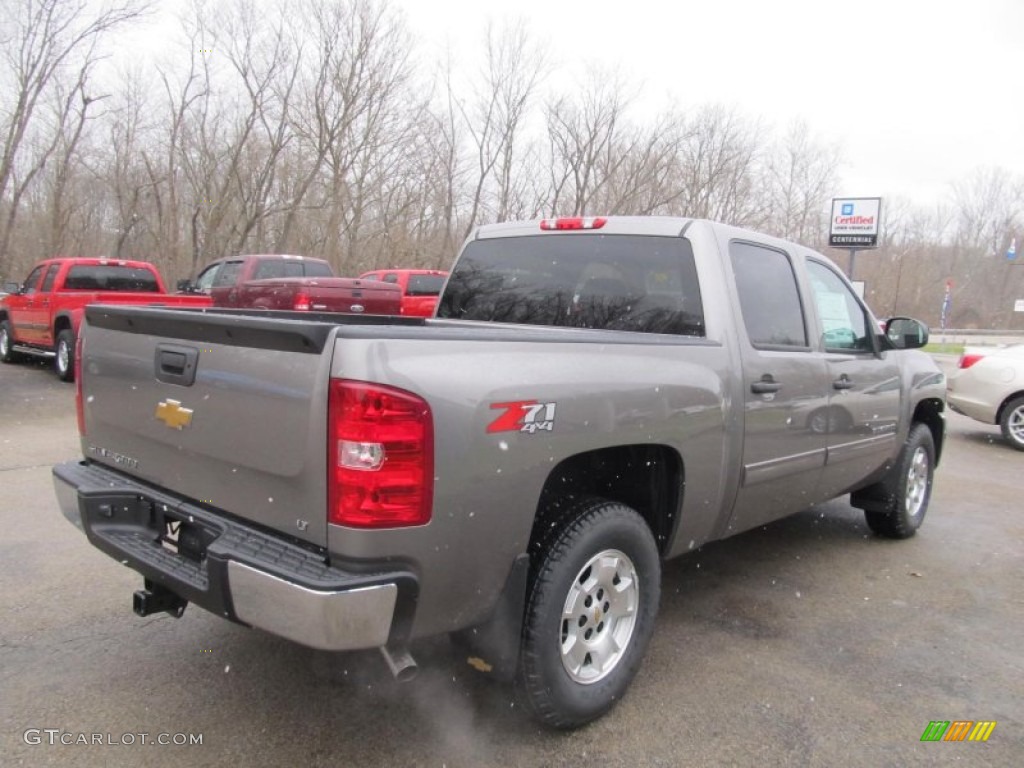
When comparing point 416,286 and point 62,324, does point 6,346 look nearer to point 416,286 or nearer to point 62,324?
point 62,324

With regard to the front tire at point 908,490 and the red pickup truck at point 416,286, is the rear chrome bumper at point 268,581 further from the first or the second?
the red pickup truck at point 416,286

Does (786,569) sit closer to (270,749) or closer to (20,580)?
(270,749)

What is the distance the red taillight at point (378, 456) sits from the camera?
1.98 metres

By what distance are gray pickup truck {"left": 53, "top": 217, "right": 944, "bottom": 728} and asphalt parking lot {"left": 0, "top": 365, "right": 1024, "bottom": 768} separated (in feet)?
1.29

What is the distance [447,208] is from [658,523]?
2818cm

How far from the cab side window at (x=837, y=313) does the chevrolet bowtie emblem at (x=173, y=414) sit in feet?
10.6

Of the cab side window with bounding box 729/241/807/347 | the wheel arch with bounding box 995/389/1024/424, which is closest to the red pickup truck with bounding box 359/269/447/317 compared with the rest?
the wheel arch with bounding box 995/389/1024/424

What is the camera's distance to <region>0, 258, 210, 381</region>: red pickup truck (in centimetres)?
1074

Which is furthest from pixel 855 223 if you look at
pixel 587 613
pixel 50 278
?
pixel 587 613

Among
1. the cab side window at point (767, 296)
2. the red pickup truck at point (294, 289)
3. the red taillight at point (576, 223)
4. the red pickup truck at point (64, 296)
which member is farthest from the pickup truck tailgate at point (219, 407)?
the red pickup truck at point (64, 296)

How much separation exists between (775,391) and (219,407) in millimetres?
2435

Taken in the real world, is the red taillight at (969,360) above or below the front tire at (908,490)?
above

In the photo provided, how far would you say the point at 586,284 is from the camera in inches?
143

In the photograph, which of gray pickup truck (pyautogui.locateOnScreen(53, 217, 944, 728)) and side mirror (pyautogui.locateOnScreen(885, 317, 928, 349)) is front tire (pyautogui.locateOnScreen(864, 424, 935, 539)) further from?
gray pickup truck (pyautogui.locateOnScreen(53, 217, 944, 728))
